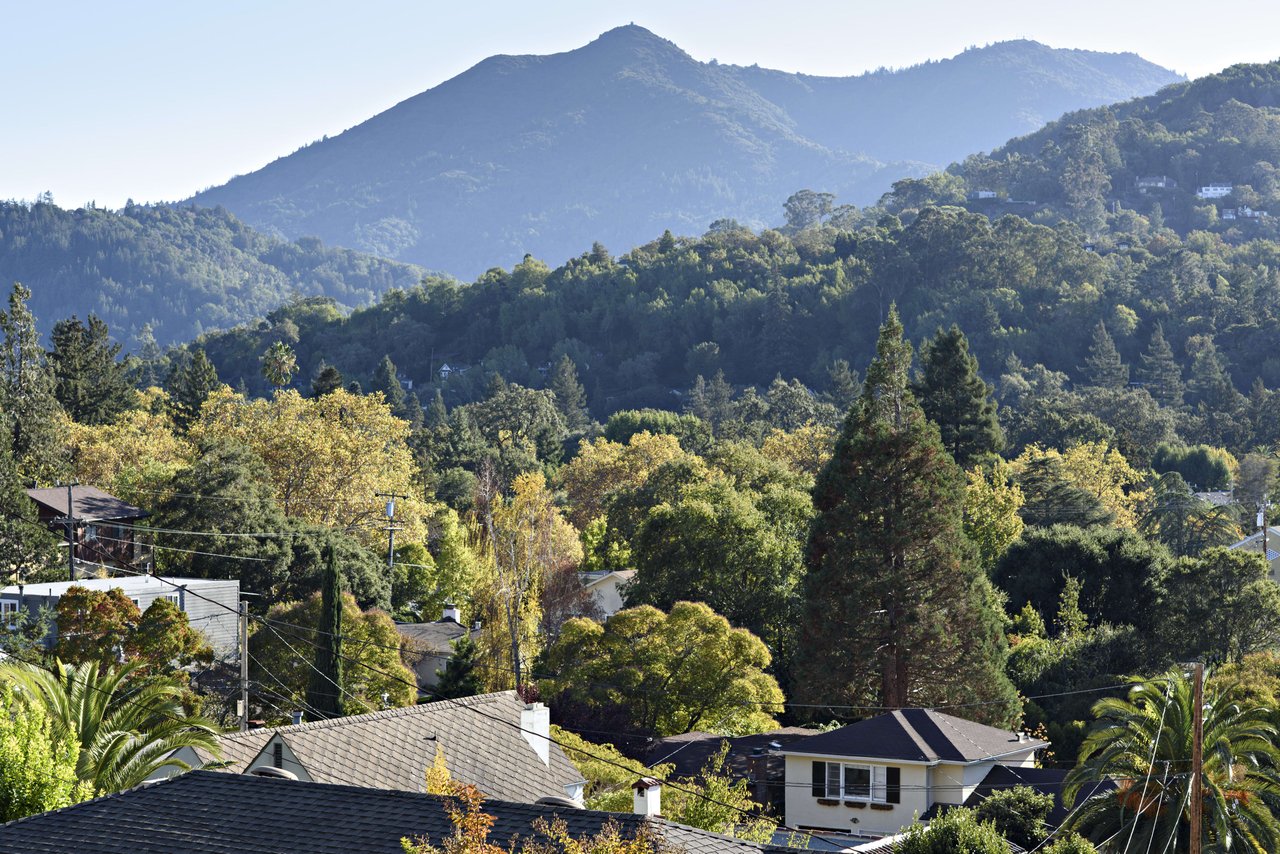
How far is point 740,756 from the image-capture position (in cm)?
4241

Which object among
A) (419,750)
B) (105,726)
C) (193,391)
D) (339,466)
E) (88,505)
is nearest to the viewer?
(105,726)

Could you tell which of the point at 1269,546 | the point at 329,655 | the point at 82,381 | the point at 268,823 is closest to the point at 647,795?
the point at 268,823

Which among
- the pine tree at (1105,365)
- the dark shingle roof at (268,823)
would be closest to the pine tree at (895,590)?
the dark shingle roof at (268,823)

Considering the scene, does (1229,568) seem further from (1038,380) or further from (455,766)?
(1038,380)

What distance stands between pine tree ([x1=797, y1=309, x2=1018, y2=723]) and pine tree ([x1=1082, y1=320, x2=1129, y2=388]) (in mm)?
95030

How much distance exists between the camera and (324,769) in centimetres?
2528

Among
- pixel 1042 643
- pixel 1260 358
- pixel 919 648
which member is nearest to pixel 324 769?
pixel 919 648

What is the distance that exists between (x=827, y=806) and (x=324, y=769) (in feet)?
53.3

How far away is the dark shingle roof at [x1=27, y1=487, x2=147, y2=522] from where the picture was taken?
67188 millimetres

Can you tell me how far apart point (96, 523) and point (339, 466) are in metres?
12.8

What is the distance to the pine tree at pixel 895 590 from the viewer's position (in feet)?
167

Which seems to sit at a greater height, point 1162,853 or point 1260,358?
point 1260,358

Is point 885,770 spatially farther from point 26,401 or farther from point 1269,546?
point 26,401

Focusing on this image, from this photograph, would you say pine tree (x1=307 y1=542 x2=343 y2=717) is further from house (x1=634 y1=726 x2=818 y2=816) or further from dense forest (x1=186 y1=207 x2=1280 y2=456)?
dense forest (x1=186 y1=207 x2=1280 y2=456)
